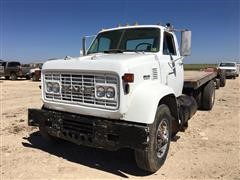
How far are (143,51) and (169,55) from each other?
71cm

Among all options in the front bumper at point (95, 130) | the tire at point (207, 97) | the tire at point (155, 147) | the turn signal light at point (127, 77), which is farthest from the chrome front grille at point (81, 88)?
the tire at point (207, 97)

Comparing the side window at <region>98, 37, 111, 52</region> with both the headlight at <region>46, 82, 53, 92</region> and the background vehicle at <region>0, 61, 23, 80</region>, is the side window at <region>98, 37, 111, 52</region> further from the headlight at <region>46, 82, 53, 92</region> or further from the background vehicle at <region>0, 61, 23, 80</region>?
the background vehicle at <region>0, 61, 23, 80</region>

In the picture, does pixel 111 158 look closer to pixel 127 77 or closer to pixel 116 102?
Answer: pixel 116 102

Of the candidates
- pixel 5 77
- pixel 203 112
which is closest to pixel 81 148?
pixel 203 112

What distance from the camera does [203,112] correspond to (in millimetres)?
10367

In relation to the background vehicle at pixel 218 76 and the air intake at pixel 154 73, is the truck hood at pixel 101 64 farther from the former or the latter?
the background vehicle at pixel 218 76

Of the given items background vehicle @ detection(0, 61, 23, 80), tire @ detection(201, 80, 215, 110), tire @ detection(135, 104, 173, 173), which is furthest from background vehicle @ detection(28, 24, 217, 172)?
background vehicle @ detection(0, 61, 23, 80)

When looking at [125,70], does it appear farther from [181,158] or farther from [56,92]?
[181,158]

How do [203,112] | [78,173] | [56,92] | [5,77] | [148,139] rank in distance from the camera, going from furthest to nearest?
1. [5,77]
2. [203,112]
3. [56,92]
4. [78,173]
5. [148,139]

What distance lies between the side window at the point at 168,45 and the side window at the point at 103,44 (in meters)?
1.23

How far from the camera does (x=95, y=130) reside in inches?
194

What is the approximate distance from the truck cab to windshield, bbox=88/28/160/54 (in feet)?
0.09

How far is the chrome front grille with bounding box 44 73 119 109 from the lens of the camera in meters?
4.80

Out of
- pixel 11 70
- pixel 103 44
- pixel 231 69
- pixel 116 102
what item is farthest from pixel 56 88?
pixel 231 69
